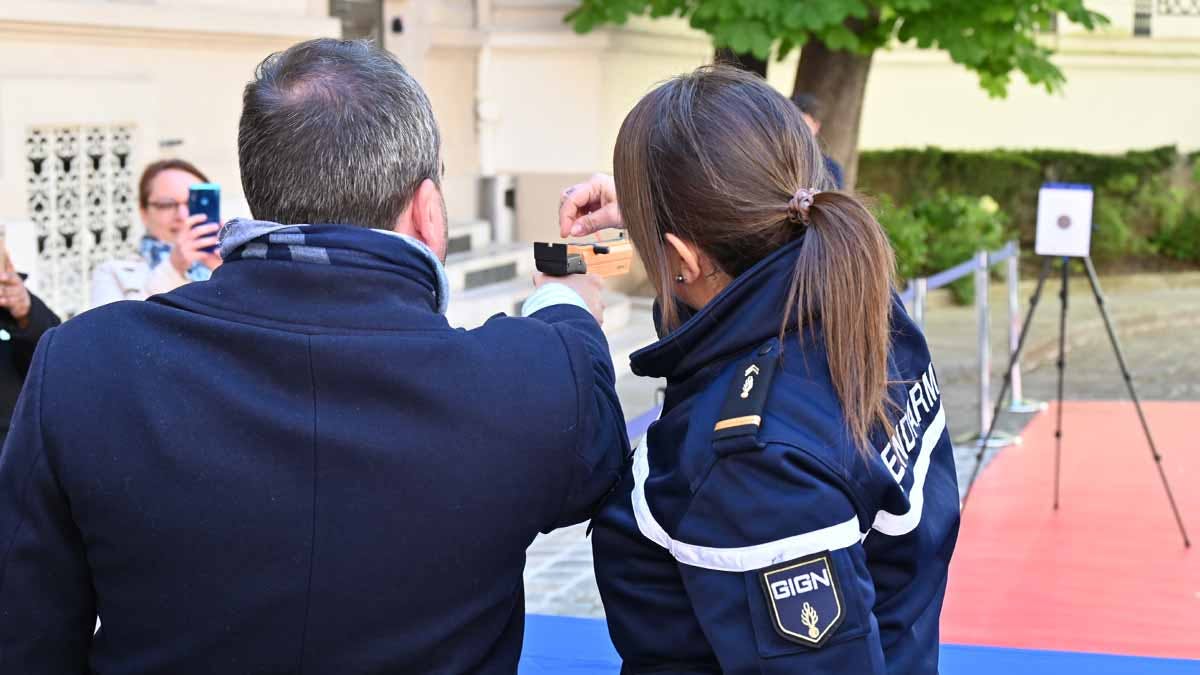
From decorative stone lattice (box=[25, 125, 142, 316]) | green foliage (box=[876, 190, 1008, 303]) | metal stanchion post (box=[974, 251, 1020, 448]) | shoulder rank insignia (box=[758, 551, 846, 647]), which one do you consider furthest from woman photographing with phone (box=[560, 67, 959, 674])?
green foliage (box=[876, 190, 1008, 303])

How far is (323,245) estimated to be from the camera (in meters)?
1.57

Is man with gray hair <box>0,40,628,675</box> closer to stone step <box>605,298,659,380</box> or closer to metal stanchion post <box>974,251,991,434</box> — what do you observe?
metal stanchion post <box>974,251,991,434</box>

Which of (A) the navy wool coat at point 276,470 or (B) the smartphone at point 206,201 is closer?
(A) the navy wool coat at point 276,470

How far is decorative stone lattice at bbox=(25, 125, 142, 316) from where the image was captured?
692cm

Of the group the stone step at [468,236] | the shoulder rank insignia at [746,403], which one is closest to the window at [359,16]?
the stone step at [468,236]

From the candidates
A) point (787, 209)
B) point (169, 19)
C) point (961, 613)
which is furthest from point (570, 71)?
point (787, 209)

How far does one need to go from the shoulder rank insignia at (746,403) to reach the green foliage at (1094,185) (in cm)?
1430

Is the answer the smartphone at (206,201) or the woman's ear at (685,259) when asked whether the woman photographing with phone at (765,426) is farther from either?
the smartphone at (206,201)

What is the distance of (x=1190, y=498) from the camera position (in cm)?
630

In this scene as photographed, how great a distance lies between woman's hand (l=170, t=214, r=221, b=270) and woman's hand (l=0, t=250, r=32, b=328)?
0.51 m

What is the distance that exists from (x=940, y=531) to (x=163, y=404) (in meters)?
0.93

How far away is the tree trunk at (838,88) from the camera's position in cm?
1056

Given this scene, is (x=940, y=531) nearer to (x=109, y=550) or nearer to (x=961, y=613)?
(x=109, y=550)

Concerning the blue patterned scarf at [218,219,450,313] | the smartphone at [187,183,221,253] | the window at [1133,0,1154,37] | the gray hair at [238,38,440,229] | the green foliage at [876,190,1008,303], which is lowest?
the green foliage at [876,190,1008,303]
